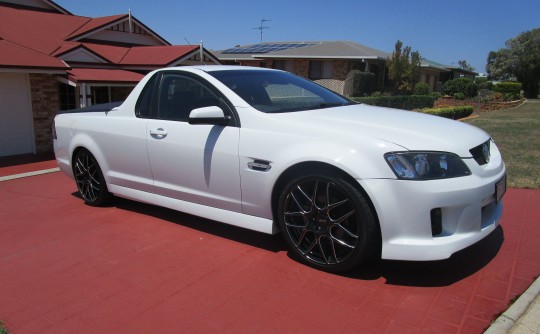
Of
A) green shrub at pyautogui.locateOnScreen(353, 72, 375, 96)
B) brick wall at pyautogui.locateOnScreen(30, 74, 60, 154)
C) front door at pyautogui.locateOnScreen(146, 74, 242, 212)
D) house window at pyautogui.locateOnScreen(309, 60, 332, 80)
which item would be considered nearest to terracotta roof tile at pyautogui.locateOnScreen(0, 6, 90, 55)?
brick wall at pyautogui.locateOnScreen(30, 74, 60, 154)

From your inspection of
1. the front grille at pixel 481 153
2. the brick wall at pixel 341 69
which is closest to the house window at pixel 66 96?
the front grille at pixel 481 153

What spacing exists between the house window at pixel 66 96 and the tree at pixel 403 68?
24.8 metres

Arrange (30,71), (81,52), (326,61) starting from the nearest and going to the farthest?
(30,71)
(81,52)
(326,61)

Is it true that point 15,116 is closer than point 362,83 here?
Yes

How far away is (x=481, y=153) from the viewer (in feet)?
12.1

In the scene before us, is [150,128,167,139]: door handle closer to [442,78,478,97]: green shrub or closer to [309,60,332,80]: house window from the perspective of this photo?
[309,60,332,80]: house window

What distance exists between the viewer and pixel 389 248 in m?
3.36

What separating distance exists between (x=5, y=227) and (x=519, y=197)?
6.19 meters

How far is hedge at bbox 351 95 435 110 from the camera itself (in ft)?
77.5

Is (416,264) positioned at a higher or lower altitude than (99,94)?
lower

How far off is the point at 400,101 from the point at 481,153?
22.2 meters

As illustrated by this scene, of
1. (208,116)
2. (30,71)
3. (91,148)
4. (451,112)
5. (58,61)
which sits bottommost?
(451,112)

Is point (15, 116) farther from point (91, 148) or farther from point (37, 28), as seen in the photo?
point (91, 148)

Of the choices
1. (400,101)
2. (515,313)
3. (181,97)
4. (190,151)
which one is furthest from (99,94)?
(400,101)
